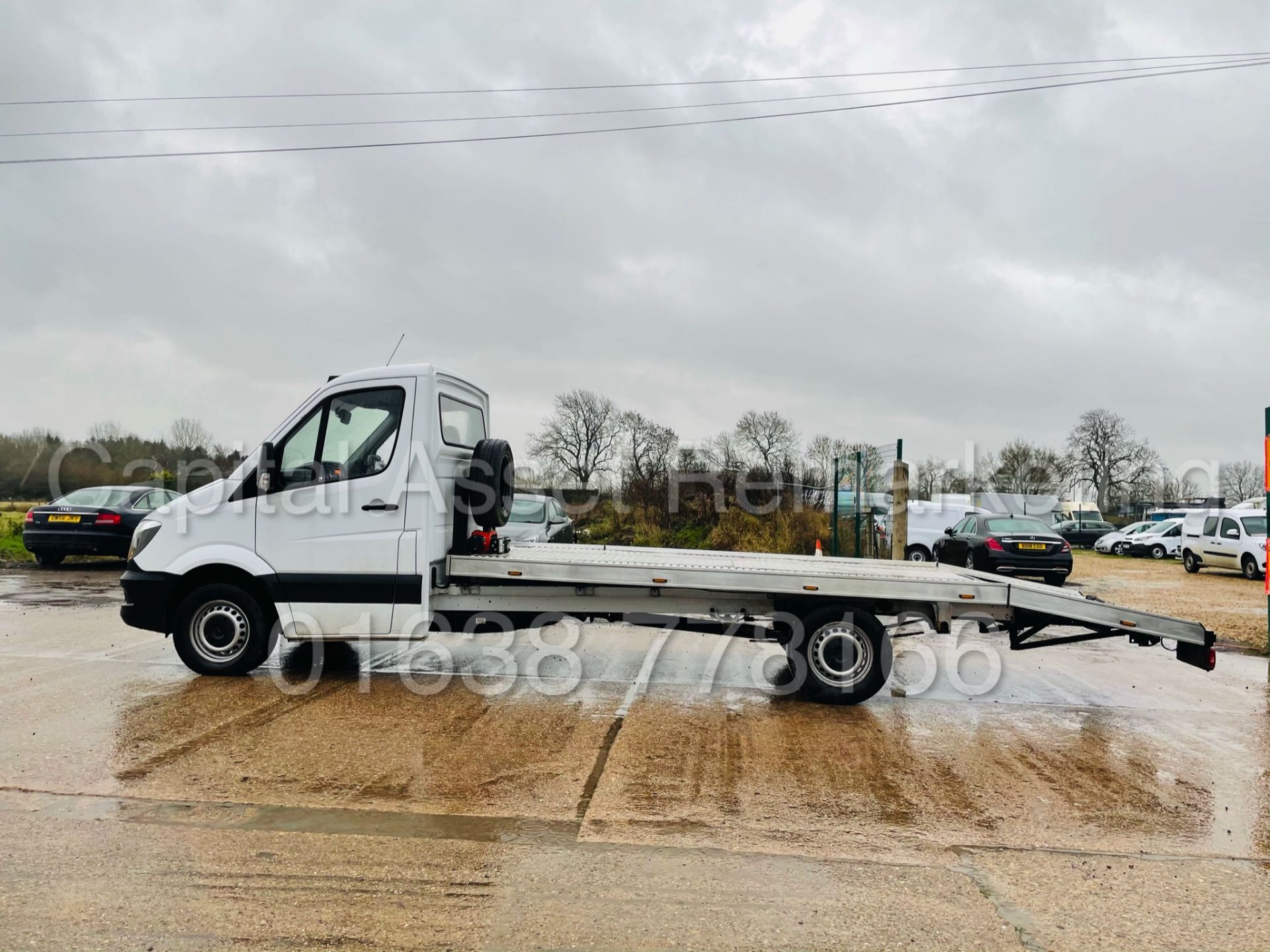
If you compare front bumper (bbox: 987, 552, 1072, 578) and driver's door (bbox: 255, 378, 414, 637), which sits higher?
driver's door (bbox: 255, 378, 414, 637)

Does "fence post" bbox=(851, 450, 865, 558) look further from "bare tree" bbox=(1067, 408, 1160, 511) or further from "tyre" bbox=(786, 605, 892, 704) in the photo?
"bare tree" bbox=(1067, 408, 1160, 511)

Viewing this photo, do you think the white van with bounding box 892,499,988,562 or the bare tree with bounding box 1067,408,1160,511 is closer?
the white van with bounding box 892,499,988,562

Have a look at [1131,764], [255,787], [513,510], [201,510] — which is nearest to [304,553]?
[201,510]

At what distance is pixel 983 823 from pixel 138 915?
3820 millimetres

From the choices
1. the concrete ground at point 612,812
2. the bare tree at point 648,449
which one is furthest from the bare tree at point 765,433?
the concrete ground at point 612,812

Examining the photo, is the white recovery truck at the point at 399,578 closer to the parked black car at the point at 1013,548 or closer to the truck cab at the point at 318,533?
the truck cab at the point at 318,533

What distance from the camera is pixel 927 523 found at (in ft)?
85.3

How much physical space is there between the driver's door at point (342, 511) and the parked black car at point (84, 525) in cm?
1135

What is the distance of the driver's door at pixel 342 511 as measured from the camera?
7340 millimetres

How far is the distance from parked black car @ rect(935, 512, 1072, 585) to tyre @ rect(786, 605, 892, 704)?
42.5 feet

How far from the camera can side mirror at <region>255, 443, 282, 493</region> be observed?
293 inches

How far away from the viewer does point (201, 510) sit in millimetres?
7562

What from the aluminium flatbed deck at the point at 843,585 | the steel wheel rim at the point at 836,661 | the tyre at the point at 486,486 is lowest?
the steel wheel rim at the point at 836,661

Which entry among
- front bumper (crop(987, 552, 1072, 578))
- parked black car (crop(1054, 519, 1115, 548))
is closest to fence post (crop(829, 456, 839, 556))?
front bumper (crop(987, 552, 1072, 578))
